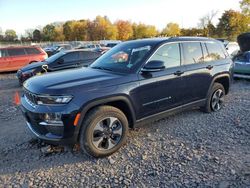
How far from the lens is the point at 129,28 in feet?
262

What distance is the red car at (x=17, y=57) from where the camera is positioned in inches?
557

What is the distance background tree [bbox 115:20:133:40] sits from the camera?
77.8 meters

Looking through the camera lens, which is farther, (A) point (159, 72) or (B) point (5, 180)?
(A) point (159, 72)

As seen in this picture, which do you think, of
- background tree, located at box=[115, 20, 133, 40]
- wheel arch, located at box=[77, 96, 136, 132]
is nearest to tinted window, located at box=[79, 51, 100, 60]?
wheel arch, located at box=[77, 96, 136, 132]

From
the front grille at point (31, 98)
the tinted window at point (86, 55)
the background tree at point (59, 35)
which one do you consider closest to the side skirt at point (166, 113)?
the front grille at point (31, 98)

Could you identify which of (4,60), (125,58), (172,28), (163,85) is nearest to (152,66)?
(163,85)

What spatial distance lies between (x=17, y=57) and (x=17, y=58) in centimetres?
7

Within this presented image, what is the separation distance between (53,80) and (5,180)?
5.14 feet

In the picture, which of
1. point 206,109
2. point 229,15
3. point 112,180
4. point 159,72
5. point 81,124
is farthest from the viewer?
point 229,15

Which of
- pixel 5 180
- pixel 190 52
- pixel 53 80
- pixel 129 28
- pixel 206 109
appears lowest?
pixel 5 180

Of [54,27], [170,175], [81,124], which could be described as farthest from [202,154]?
[54,27]

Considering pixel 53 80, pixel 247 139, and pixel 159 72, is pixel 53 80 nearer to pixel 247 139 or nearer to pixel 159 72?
pixel 159 72

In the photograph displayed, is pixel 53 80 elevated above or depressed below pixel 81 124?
above

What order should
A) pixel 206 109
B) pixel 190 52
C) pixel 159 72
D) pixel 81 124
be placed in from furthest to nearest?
1. pixel 206 109
2. pixel 190 52
3. pixel 159 72
4. pixel 81 124
